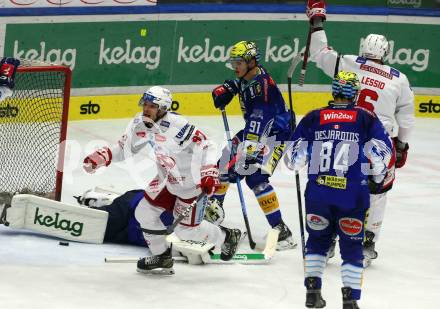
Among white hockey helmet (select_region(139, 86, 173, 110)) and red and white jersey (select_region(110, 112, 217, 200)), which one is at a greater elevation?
white hockey helmet (select_region(139, 86, 173, 110))

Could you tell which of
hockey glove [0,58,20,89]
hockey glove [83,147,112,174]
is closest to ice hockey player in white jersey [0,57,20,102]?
hockey glove [0,58,20,89]

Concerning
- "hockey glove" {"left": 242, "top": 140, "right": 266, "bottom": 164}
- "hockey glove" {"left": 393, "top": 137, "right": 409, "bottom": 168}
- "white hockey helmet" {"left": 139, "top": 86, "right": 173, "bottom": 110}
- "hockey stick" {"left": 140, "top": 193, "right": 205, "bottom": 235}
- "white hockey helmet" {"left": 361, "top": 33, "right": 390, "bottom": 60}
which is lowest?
"hockey stick" {"left": 140, "top": 193, "right": 205, "bottom": 235}

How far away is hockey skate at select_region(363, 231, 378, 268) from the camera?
29.1ft

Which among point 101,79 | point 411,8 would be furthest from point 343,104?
point 411,8

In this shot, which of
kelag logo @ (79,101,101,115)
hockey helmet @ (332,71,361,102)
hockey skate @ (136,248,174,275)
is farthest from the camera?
kelag logo @ (79,101,101,115)

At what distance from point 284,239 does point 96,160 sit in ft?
6.00

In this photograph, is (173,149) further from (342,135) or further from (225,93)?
(342,135)

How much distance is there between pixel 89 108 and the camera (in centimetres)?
1360

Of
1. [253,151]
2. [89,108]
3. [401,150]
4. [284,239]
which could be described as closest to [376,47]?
[401,150]

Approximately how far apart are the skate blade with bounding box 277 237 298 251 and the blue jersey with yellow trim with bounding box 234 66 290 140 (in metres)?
0.81

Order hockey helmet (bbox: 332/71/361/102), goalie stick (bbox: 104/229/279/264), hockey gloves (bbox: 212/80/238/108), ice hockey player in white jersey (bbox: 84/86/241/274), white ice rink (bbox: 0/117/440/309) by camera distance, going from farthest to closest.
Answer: hockey gloves (bbox: 212/80/238/108)
goalie stick (bbox: 104/229/279/264)
ice hockey player in white jersey (bbox: 84/86/241/274)
white ice rink (bbox: 0/117/440/309)
hockey helmet (bbox: 332/71/361/102)

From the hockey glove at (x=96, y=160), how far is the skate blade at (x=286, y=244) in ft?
5.53

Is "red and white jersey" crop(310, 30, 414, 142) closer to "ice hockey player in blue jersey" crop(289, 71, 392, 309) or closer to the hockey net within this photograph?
"ice hockey player in blue jersey" crop(289, 71, 392, 309)

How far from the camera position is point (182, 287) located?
8.11 metres
